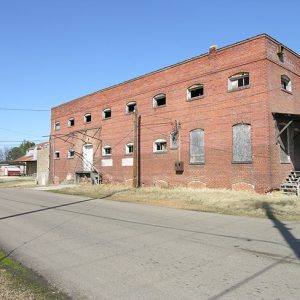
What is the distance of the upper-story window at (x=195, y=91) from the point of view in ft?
84.4

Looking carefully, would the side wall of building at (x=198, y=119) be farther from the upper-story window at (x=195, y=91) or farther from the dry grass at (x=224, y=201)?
the dry grass at (x=224, y=201)

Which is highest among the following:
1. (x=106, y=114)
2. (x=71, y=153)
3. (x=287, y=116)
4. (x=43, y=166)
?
(x=106, y=114)

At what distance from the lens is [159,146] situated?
28781mm

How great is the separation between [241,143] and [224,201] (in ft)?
17.0

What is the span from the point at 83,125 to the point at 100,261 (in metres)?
31.3

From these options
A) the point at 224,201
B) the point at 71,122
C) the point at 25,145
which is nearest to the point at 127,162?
the point at 71,122

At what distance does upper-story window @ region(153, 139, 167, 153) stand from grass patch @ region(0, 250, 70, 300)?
69.9 feet

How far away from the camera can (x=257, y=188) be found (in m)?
21.6

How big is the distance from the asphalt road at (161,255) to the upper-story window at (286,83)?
12816 mm

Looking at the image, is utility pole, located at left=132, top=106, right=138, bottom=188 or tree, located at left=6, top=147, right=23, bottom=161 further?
tree, located at left=6, top=147, right=23, bottom=161

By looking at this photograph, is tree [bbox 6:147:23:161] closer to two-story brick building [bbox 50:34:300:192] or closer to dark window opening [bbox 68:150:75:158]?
dark window opening [bbox 68:150:75:158]

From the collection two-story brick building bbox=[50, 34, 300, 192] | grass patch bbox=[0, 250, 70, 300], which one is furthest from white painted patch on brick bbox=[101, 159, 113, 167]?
grass patch bbox=[0, 250, 70, 300]

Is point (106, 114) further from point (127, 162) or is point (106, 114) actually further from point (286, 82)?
point (286, 82)

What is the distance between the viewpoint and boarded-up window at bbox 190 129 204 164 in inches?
994
